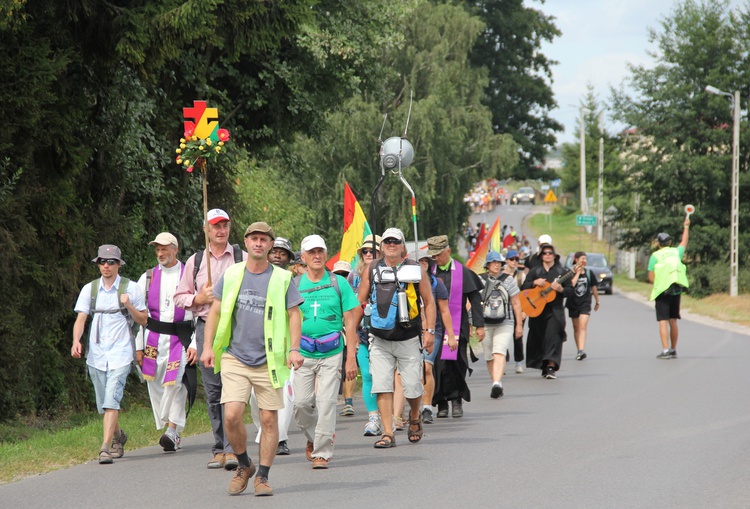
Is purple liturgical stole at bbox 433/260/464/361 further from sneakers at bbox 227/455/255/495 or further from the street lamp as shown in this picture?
the street lamp

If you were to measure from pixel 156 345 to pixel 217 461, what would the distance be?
1.46 metres

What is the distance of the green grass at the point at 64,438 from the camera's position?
9.51 metres

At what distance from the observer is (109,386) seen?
32.7 ft

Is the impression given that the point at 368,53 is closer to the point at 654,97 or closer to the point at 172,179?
the point at 172,179

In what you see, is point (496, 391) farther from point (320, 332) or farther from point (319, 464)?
point (319, 464)

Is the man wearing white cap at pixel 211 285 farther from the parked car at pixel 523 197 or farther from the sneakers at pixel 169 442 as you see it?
the parked car at pixel 523 197

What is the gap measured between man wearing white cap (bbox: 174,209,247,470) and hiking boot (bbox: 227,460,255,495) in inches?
40.9

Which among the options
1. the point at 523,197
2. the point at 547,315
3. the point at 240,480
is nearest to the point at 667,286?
the point at 547,315

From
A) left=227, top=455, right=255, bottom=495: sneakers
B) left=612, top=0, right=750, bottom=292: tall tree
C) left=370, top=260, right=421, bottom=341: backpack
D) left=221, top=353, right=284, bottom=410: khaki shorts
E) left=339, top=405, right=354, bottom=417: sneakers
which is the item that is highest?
left=612, top=0, right=750, bottom=292: tall tree

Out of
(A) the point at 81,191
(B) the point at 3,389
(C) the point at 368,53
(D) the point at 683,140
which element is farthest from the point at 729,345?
(D) the point at 683,140

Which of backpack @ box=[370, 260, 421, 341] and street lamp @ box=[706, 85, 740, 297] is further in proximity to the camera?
street lamp @ box=[706, 85, 740, 297]

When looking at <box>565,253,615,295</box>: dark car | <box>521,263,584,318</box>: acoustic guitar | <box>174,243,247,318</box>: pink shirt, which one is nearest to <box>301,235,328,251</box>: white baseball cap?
<box>174,243,247,318</box>: pink shirt

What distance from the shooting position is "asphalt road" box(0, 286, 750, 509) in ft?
26.2

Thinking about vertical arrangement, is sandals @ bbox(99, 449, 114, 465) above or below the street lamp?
below
